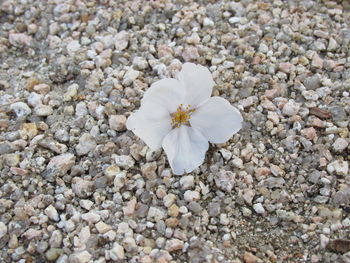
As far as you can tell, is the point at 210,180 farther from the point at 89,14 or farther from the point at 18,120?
the point at 89,14

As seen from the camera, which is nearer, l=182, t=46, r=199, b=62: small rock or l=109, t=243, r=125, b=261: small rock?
l=109, t=243, r=125, b=261: small rock

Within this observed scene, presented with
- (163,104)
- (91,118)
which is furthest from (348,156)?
(91,118)

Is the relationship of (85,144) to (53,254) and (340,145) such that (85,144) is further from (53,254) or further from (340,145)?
(340,145)

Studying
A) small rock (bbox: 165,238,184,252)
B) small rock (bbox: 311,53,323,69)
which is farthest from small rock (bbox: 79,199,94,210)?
small rock (bbox: 311,53,323,69)

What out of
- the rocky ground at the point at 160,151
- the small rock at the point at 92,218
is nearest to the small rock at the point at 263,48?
the rocky ground at the point at 160,151

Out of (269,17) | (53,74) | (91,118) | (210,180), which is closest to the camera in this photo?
(210,180)

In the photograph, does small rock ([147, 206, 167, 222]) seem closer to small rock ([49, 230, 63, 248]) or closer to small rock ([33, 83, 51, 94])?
small rock ([49, 230, 63, 248])

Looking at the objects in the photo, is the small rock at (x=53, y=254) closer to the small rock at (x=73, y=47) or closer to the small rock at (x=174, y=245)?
the small rock at (x=174, y=245)
